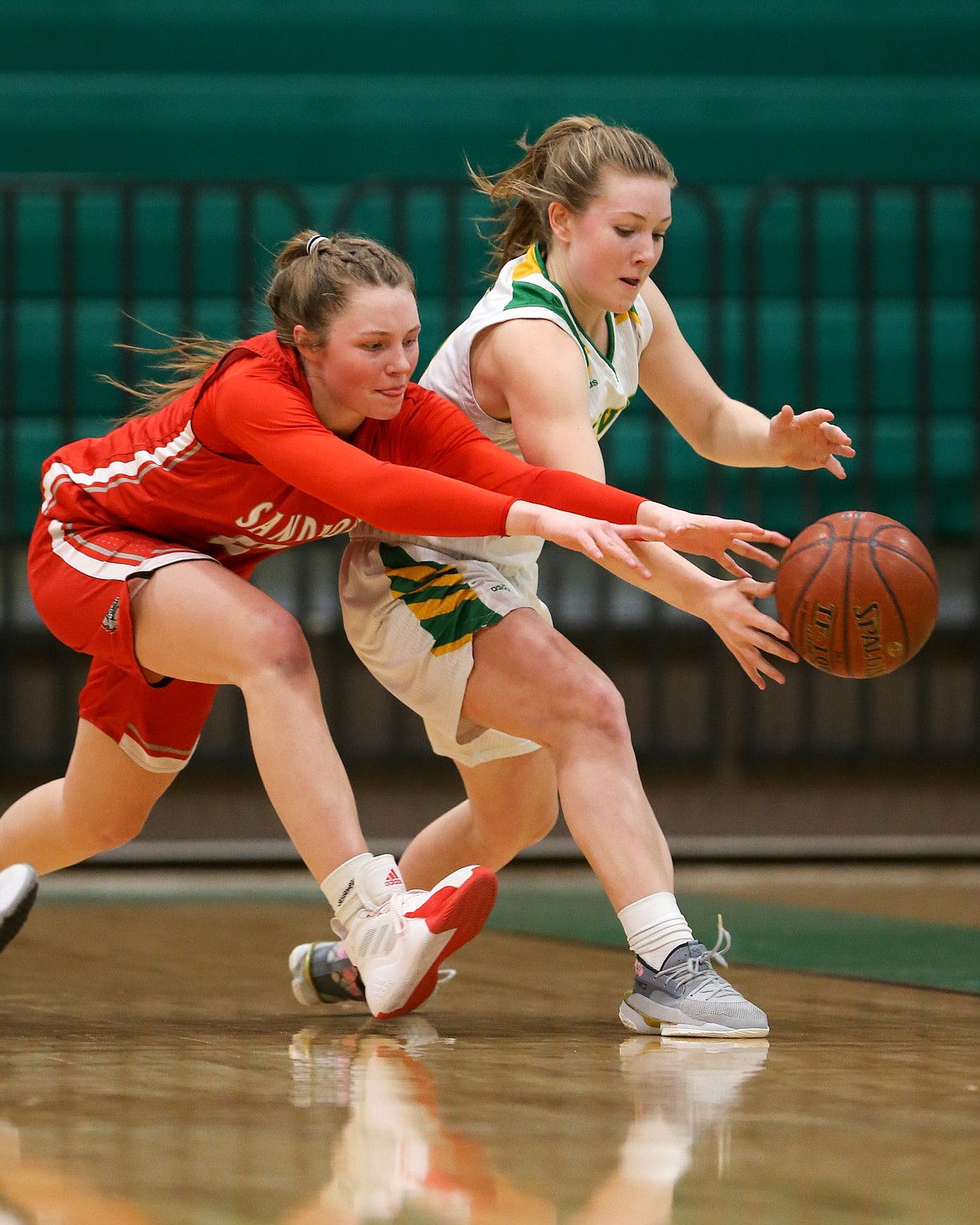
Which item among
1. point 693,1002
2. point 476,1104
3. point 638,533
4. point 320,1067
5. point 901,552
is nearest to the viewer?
point 476,1104

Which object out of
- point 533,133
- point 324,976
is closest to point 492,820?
point 324,976

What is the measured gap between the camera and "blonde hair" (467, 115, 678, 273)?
247 centimetres

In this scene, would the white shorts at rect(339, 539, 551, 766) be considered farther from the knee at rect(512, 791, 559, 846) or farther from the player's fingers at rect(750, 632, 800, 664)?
the player's fingers at rect(750, 632, 800, 664)

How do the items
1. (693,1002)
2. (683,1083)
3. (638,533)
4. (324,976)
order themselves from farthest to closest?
(324,976) < (693,1002) < (638,533) < (683,1083)

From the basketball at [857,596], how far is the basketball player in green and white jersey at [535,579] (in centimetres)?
9

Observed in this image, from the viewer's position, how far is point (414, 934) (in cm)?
222

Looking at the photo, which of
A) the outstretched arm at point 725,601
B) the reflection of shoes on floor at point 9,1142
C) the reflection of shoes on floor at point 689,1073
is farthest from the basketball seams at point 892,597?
the reflection of shoes on floor at point 9,1142

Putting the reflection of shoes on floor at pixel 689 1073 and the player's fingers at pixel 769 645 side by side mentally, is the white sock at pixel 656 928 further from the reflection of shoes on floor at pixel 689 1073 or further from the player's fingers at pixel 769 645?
the player's fingers at pixel 769 645

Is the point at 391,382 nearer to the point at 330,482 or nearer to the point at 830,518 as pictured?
the point at 330,482

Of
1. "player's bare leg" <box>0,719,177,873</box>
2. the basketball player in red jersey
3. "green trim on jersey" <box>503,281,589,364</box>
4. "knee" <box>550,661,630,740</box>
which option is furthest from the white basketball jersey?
"player's bare leg" <box>0,719,177,873</box>

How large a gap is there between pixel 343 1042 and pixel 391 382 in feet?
2.84

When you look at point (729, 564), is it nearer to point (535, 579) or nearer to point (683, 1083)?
point (535, 579)

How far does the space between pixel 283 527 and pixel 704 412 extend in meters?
0.73

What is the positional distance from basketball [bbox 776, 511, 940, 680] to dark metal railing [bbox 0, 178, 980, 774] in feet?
9.18
